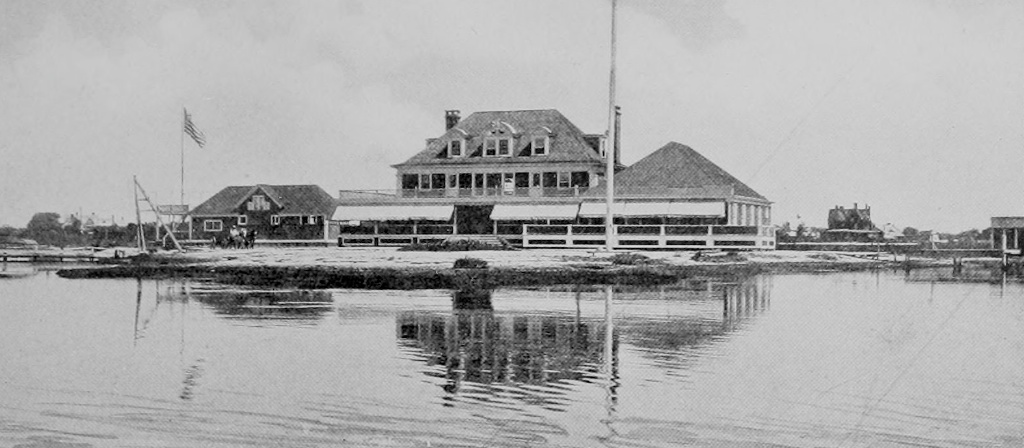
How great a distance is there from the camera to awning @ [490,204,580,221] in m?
28.2

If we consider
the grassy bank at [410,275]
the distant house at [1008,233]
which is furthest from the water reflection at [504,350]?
the distant house at [1008,233]

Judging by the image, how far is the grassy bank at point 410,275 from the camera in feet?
55.3

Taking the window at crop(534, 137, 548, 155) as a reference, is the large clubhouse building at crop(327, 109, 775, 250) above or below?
below

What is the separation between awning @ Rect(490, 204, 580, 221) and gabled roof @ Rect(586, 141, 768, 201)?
83 cm

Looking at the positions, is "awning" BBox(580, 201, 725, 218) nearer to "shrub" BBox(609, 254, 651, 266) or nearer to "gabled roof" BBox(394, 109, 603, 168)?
"gabled roof" BBox(394, 109, 603, 168)

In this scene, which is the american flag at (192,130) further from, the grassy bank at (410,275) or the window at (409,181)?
the window at (409,181)

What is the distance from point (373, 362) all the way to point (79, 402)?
94.2 inches

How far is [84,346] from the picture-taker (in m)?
9.37

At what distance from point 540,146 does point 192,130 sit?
59.8ft

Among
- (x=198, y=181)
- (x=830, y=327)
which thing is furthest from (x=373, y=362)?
(x=198, y=181)

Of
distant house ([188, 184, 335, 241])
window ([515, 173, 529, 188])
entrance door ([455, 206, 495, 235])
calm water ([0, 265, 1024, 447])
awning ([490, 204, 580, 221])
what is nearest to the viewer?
calm water ([0, 265, 1024, 447])

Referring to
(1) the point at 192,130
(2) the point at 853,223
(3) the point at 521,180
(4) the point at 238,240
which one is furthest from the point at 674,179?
(1) the point at 192,130

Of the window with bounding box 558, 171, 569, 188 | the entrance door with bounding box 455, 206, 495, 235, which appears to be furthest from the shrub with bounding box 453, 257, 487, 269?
the window with bounding box 558, 171, 569, 188

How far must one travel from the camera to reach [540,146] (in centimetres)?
3108
